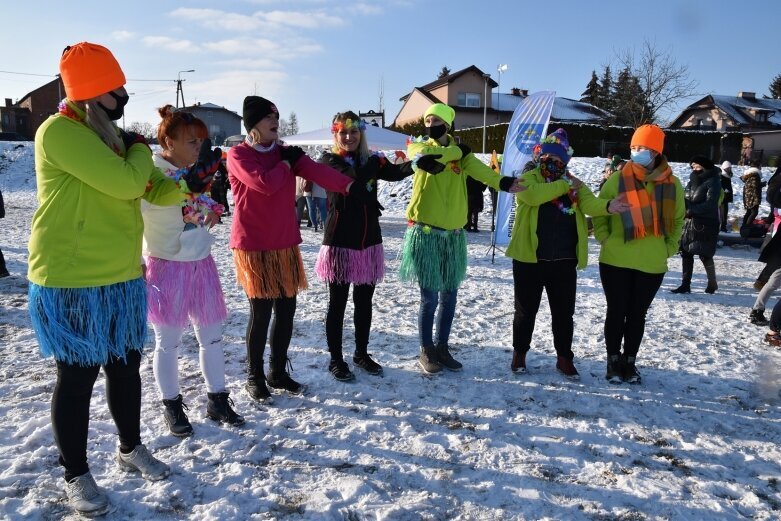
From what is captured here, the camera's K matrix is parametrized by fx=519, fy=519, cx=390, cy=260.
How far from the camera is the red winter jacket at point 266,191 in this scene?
9.95 feet

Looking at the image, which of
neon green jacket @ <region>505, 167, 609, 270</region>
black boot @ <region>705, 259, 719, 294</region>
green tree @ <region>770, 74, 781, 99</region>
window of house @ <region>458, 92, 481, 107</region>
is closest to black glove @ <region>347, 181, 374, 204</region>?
neon green jacket @ <region>505, 167, 609, 270</region>

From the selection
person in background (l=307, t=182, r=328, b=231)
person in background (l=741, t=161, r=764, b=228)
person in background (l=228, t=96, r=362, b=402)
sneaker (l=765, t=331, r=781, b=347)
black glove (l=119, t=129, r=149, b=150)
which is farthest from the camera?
person in background (l=307, t=182, r=328, b=231)

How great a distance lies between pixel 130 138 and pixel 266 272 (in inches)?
45.6

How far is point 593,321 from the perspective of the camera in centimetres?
543

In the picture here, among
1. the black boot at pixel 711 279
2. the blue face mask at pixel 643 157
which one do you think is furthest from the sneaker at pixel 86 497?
the black boot at pixel 711 279

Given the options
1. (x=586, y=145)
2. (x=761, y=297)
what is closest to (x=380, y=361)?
(x=761, y=297)

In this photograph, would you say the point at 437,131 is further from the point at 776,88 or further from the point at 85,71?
the point at 776,88

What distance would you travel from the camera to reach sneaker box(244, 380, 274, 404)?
135 inches

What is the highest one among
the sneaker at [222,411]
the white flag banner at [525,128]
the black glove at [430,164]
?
the white flag banner at [525,128]

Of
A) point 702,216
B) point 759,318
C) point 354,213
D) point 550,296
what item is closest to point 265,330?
point 354,213

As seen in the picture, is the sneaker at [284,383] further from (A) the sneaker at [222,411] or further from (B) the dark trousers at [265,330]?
(A) the sneaker at [222,411]

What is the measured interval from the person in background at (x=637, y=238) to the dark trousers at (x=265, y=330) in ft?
7.60

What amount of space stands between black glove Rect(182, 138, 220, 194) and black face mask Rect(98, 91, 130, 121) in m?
0.41

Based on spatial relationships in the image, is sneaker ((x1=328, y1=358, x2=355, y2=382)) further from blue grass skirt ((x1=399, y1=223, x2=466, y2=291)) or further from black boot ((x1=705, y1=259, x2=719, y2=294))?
black boot ((x1=705, y1=259, x2=719, y2=294))
